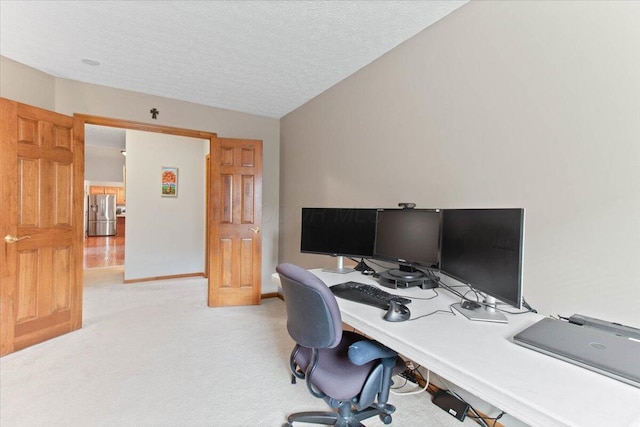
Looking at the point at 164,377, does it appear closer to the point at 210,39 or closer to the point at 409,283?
the point at 409,283

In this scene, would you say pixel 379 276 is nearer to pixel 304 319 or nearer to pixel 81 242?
pixel 304 319

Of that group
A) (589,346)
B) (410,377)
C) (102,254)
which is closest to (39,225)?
(410,377)

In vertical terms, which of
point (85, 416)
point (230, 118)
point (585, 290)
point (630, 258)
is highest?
point (230, 118)

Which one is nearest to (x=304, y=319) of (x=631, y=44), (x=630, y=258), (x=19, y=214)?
(x=630, y=258)

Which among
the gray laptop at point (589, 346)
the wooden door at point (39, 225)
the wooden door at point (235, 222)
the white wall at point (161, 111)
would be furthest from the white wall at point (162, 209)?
the gray laptop at point (589, 346)

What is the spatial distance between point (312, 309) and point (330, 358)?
363mm

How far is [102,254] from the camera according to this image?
24.6 ft

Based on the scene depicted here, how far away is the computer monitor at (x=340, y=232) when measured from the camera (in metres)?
2.23

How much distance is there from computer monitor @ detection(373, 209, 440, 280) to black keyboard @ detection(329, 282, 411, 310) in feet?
0.97

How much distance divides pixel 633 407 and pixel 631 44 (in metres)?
1.37

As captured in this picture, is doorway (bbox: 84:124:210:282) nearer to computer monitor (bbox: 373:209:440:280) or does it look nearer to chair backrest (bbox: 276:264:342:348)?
computer monitor (bbox: 373:209:440:280)

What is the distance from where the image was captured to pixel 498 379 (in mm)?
879

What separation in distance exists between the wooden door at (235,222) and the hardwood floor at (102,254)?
3901 millimetres

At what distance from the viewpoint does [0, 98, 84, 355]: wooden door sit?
254 centimetres
